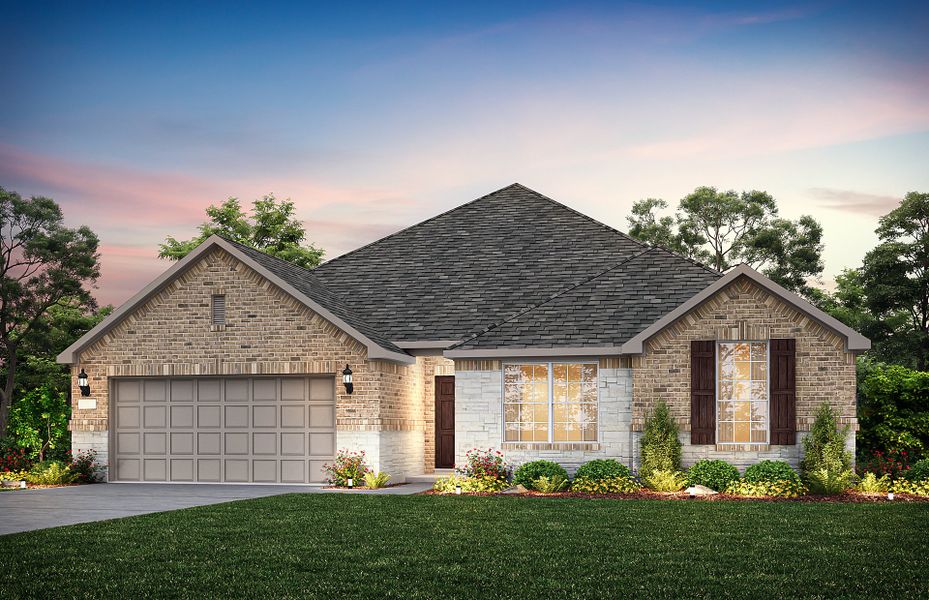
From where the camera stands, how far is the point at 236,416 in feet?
75.9

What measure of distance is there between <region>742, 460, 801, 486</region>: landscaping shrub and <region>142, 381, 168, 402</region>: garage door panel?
13146 mm

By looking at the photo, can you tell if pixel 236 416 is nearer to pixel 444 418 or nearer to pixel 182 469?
pixel 182 469

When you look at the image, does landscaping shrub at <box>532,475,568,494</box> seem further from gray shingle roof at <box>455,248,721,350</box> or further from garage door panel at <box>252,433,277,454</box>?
garage door panel at <box>252,433,277,454</box>

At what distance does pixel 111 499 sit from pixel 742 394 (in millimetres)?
12574

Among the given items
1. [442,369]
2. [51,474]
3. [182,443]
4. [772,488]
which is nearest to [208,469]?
[182,443]

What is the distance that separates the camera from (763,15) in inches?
869

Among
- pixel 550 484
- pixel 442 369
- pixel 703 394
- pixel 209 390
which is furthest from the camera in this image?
pixel 442 369

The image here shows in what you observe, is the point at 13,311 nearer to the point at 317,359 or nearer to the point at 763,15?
the point at 317,359

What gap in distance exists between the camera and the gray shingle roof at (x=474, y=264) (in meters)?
25.1

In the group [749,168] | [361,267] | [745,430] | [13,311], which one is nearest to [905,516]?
[745,430]

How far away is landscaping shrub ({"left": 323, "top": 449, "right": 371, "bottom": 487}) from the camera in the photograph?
21797mm

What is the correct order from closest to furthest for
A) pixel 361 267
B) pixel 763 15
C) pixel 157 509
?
pixel 157 509, pixel 763 15, pixel 361 267

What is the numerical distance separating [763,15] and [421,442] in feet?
41.4

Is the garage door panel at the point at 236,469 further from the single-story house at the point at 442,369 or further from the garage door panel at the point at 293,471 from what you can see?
the garage door panel at the point at 293,471
